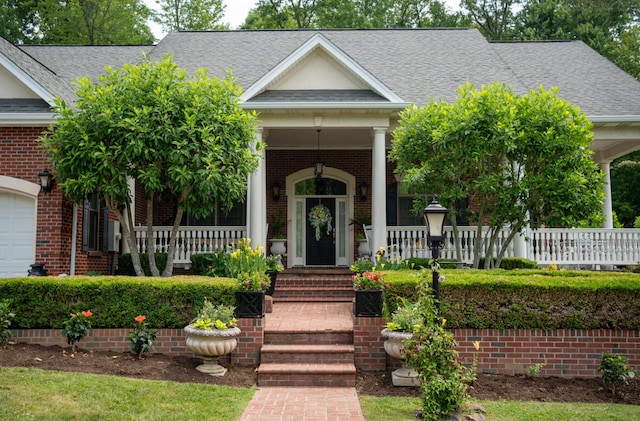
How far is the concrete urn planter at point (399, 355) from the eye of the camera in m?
7.52

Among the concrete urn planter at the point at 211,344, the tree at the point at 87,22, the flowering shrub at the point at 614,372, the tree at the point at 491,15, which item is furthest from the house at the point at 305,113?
the tree at the point at 491,15

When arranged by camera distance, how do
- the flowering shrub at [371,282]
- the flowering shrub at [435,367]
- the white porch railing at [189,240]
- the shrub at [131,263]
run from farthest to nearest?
the white porch railing at [189,240], the shrub at [131,263], the flowering shrub at [371,282], the flowering shrub at [435,367]

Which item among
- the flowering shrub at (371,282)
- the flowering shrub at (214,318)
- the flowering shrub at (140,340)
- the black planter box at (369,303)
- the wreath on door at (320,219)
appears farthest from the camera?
the wreath on door at (320,219)

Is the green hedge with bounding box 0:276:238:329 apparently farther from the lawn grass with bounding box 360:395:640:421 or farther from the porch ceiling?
the porch ceiling

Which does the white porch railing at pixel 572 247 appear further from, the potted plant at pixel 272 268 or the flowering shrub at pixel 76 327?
the flowering shrub at pixel 76 327

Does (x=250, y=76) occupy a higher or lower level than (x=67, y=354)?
higher

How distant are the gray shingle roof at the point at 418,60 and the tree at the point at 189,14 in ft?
40.9

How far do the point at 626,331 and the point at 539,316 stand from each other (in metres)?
1.21

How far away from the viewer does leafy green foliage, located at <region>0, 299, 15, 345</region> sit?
26.8ft

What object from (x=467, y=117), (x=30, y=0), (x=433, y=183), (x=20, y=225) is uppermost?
(x=30, y=0)

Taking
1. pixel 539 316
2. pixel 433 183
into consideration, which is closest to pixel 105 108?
pixel 433 183

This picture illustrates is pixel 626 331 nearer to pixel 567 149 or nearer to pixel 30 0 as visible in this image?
pixel 567 149

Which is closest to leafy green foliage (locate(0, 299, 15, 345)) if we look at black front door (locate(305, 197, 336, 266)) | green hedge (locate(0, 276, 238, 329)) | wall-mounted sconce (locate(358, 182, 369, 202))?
green hedge (locate(0, 276, 238, 329))

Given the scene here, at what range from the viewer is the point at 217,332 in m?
7.72
